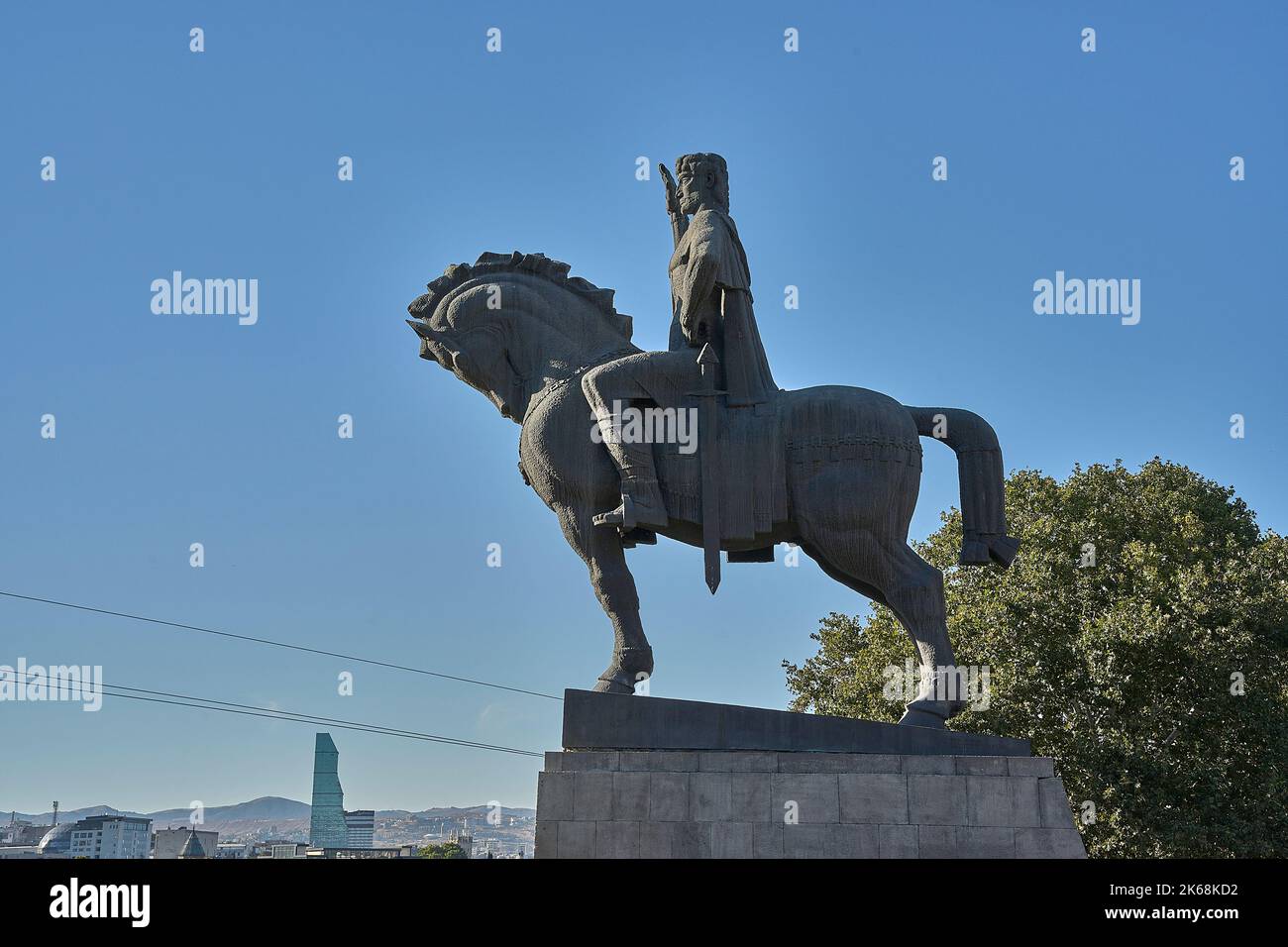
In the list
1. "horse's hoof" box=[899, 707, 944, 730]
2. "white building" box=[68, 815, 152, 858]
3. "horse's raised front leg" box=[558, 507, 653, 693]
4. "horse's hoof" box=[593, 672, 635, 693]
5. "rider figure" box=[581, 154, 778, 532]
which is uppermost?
"rider figure" box=[581, 154, 778, 532]

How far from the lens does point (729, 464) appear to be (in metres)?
11.9

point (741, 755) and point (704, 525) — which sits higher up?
point (704, 525)

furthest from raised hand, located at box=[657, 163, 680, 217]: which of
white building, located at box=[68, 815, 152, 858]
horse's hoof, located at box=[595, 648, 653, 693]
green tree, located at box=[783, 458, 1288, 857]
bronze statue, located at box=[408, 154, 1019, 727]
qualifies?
white building, located at box=[68, 815, 152, 858]

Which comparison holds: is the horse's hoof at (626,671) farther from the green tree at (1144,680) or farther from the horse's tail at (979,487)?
the green tree at (1144,680)

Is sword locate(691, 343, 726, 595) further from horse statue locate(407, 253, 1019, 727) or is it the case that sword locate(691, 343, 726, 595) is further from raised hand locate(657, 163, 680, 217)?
raised hand locate(657, 163, 680, 217)

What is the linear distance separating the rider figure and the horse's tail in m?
1.73

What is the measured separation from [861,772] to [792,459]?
297cm

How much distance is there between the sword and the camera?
39.0 feet

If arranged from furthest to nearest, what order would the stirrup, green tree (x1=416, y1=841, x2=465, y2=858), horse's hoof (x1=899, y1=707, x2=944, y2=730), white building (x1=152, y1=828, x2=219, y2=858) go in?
white building (x1=152, y1=828, x2=219, y2=858), green tree (x1=416, y1=841, x2=465, y2=858), the stirrup, horse's hoof (x1=899, y1=707, x2=944, y2=730)

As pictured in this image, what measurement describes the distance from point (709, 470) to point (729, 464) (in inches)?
7.9

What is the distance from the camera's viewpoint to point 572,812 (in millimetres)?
10695

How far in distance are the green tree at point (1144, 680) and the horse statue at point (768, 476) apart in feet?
42.1
